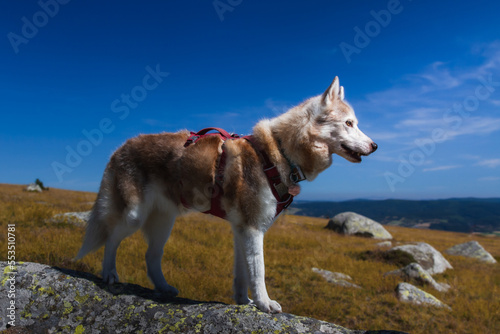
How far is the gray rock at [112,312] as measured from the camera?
3.48 meters

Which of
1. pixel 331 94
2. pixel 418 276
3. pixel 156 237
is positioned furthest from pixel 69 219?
pixel 418 276

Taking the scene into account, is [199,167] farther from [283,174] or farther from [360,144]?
[360,144]

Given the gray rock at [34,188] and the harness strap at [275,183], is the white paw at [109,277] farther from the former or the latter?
the gray rock at [34,188]

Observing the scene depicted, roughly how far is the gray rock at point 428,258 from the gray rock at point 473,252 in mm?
8533

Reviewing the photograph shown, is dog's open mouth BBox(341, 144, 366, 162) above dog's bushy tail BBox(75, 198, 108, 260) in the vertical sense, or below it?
above

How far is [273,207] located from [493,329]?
789 centimetres

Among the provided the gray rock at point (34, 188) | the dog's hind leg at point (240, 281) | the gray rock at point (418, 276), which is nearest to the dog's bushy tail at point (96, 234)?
the dog's hind leg at point (240, 281)

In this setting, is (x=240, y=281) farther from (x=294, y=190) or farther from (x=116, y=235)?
(x=116, y=235)

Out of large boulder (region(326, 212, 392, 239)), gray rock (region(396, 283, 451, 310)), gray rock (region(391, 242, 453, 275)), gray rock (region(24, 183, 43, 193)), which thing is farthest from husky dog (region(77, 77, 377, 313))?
gray rock (region(24, 183, 43, 193))

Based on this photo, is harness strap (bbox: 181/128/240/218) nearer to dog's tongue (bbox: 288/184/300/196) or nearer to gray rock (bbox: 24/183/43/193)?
dog's tongue (bbox: 288/184/300/196)

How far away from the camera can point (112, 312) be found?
3805 mm

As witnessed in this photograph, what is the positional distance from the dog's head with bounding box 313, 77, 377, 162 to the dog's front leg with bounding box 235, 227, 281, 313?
1488mm

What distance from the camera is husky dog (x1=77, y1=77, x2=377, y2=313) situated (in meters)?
3.94

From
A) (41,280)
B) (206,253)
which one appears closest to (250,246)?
(41,280)
